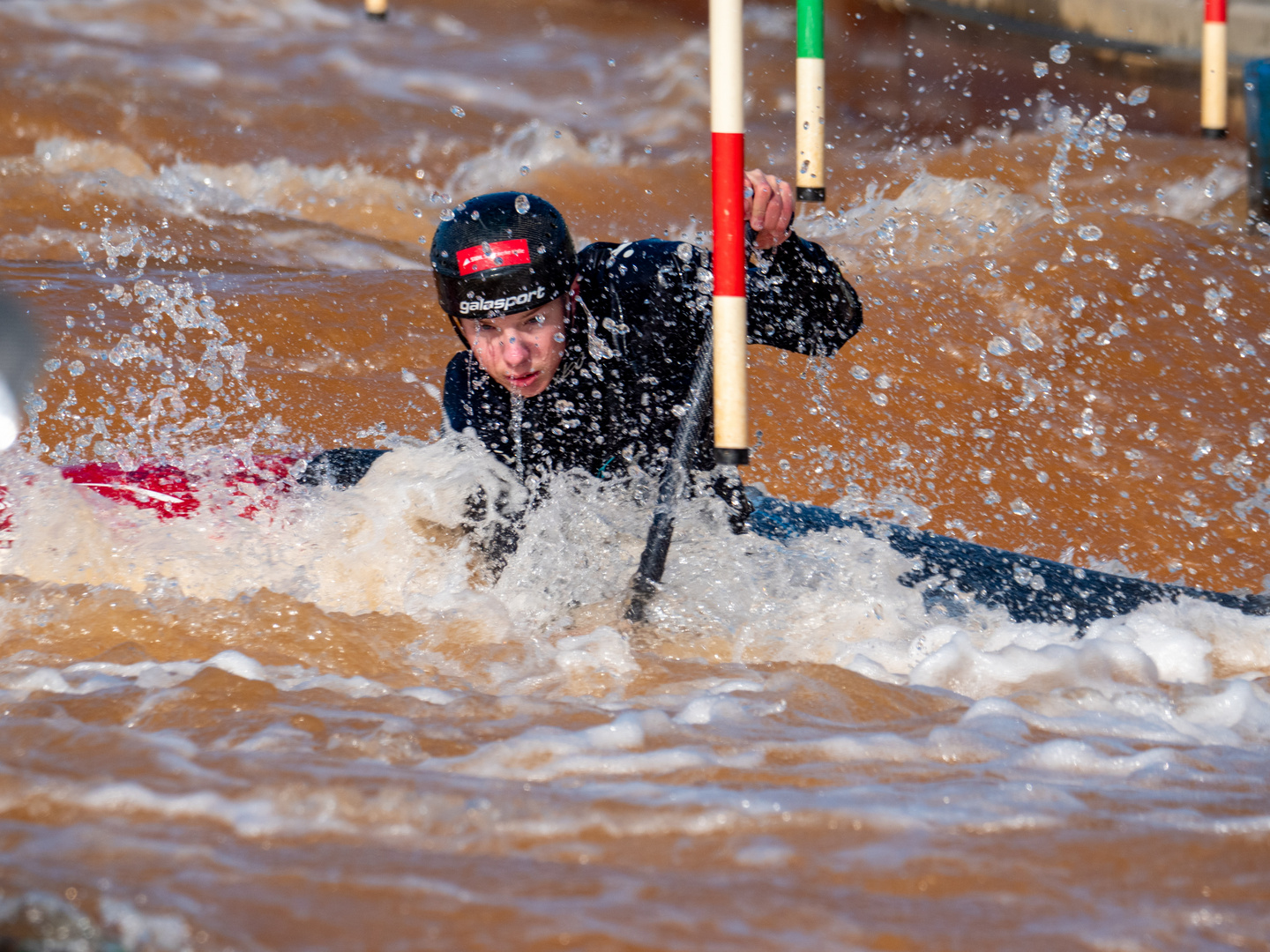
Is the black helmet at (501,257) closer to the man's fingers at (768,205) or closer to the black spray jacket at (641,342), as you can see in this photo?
the black spray jacket at (641,342)

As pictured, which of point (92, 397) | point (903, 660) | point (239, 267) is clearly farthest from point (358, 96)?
point (903, 660)

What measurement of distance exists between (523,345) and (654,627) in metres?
0.62

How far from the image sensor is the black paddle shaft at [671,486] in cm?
243

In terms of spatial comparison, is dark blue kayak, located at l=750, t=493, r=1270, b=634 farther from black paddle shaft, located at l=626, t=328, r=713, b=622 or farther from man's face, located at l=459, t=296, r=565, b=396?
man's face, located at l=459, t=296, r=565, b=396

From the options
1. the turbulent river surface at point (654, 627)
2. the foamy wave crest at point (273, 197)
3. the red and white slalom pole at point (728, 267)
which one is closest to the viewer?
the turbulent river surface at point (654, 627)

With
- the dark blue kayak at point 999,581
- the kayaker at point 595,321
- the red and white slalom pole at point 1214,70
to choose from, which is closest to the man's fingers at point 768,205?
the kayaker at point 595,321

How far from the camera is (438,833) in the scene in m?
1.70

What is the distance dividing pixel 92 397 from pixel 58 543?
4.54 feet

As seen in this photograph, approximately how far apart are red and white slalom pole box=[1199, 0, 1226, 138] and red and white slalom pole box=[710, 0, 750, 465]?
3367mm

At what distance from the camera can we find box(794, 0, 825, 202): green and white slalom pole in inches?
108

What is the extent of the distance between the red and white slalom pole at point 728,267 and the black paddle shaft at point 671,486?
0.18 meters

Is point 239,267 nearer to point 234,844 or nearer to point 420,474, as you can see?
point 420,474

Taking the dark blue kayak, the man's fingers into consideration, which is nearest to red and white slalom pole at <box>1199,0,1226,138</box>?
the dark blue kayak

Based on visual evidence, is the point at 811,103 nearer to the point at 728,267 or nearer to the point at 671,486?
the point at 728,267
